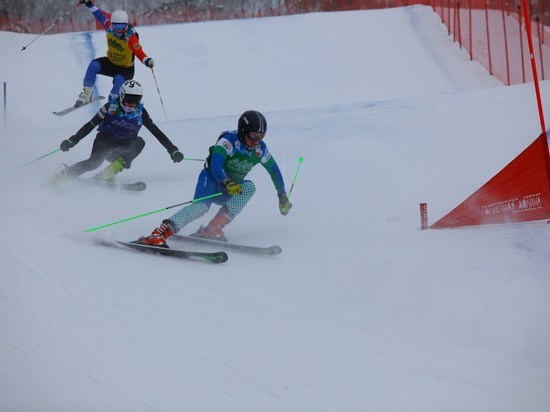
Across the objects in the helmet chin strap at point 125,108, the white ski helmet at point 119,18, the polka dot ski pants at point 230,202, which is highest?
the white ski helmet at point 119,18

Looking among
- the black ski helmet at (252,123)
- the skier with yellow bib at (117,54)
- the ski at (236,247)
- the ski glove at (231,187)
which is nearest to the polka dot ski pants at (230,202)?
the ski at (236,247)

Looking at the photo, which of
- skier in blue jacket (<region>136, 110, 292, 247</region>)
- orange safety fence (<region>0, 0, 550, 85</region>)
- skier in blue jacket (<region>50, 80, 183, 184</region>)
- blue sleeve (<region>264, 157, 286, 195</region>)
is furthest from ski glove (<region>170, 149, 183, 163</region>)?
orange safety fence (<region>0, 0, 550, 85</region>)

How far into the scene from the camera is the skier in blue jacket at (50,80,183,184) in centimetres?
777

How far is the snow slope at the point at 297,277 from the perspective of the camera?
13.4ft

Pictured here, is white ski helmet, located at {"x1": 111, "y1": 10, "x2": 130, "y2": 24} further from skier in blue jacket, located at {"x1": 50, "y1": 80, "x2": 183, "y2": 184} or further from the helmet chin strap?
the helmet chin strap

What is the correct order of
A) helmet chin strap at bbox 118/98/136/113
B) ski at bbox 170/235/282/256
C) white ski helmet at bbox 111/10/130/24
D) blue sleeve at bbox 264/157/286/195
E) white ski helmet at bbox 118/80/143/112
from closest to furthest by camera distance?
ski at bbox 170/235/282/256 → blue sleeve at bbox 264/157/286/195 → white ski helmet at bbox 118/80/143/112 → helmet chin strap at bbox 118/98/136/113 → white ski helmet at bbox 111/10/130/24

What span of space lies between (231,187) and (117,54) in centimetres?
398

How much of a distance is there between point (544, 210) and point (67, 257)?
13.1 feet

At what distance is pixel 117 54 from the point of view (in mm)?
9430

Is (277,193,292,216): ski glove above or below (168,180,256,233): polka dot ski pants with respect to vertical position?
below

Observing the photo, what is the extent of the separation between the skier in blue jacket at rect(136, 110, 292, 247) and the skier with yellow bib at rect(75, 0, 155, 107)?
2941mm

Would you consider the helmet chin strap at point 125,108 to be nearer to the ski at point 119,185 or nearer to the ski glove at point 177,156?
the ski glove at point 177,156

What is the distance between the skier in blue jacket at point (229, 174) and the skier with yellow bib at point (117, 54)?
9.65ft

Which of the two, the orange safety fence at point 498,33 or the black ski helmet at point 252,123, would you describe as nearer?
the black ski helmet at point 252,123
